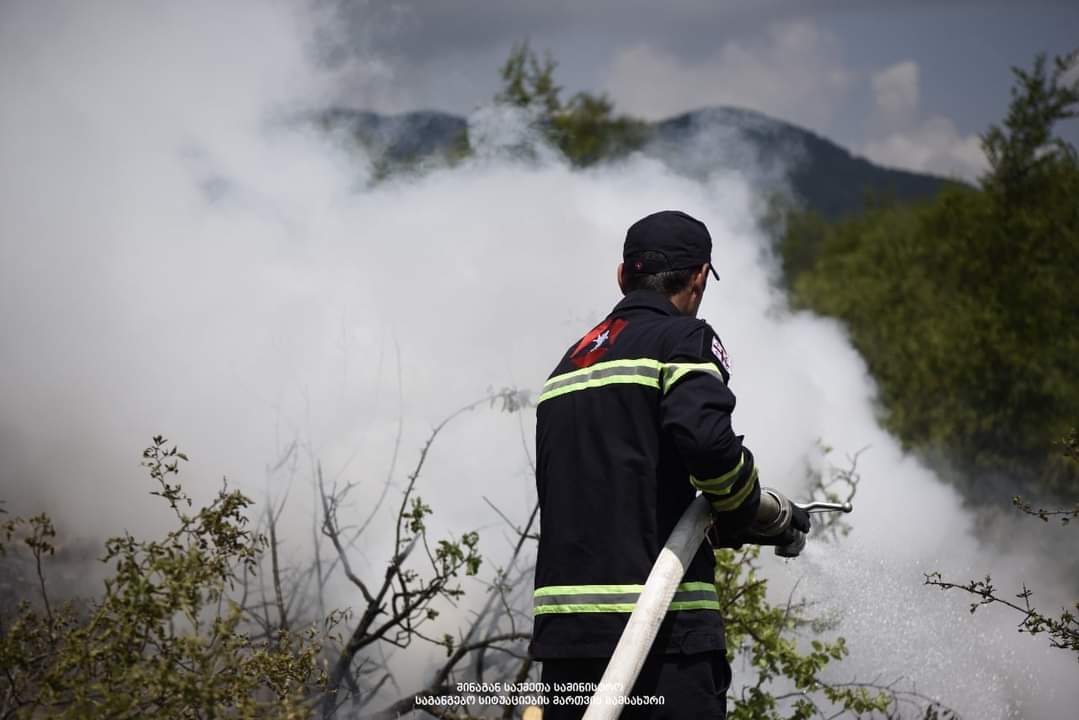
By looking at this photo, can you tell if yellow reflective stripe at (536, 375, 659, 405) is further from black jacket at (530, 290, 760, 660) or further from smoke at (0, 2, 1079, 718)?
smoke at (0, 2, 1079, 718)

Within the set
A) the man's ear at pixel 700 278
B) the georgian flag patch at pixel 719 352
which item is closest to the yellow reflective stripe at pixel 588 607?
the georgian flag patch at pixel 719 352

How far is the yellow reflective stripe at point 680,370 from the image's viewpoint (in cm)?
271

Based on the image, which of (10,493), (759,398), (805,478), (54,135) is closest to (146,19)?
(54,135)

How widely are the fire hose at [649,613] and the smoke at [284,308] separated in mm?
2211

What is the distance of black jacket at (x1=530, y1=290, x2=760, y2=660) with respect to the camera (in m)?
2.68

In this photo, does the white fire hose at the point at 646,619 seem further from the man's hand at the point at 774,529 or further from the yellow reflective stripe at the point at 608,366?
the yellow reflective stripe at the point at 608,366

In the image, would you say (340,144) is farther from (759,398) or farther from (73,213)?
(759,398)

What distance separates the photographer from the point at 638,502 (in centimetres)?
275

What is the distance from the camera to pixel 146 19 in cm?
607

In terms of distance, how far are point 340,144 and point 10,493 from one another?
8.25ft

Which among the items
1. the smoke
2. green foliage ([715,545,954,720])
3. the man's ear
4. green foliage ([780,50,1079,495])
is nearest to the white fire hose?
the man's ear

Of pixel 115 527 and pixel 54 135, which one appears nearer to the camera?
pixel 115 527

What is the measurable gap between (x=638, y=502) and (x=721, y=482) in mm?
217

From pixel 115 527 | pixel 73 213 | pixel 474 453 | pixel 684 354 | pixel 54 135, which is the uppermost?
pixel 54 135
